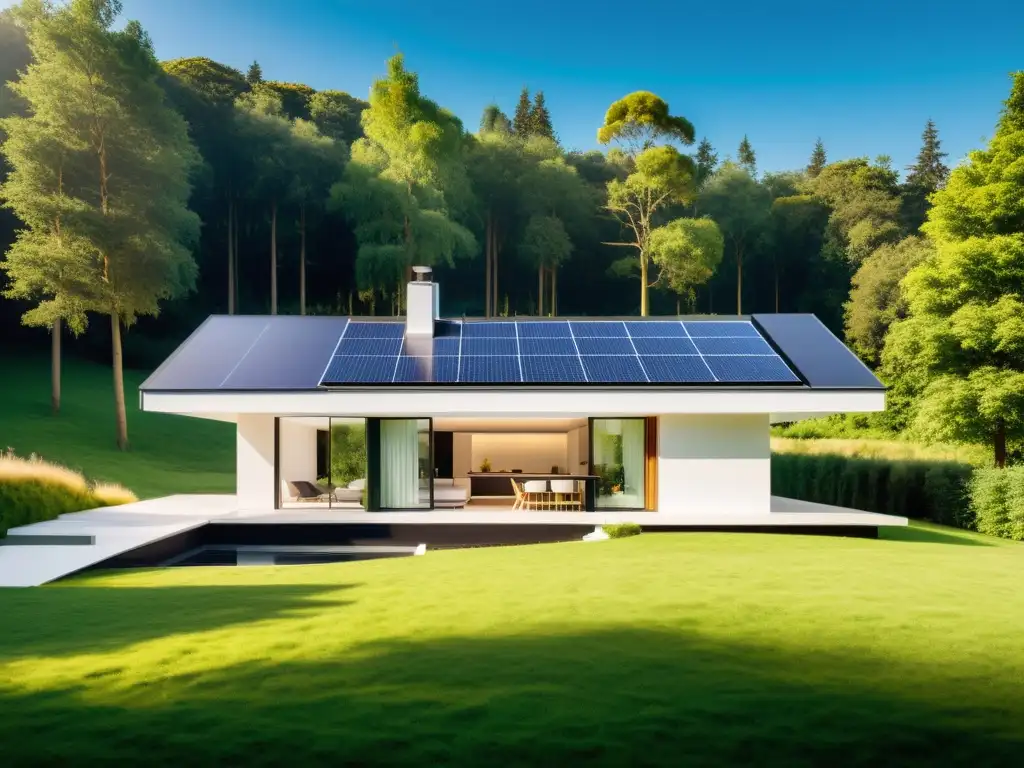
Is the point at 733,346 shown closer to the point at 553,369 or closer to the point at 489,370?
the point at 553,369

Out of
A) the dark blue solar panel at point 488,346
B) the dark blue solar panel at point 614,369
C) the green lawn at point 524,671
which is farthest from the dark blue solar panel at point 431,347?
the green lawn at point 524,671

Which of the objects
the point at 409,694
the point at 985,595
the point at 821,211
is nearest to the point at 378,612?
the point at 409,694

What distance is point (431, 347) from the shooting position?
1978 cm

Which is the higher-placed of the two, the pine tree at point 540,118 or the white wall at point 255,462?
the pine tree at point 540,118

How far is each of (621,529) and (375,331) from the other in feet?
25.6

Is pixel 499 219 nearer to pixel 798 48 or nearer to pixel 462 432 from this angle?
pixel 798 48

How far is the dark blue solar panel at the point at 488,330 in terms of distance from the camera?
20.5m

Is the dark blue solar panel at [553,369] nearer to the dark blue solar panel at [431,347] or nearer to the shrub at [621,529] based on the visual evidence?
the dark blue solar panel at [431,347]

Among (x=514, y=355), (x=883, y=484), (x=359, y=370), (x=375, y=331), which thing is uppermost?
(x=375, y=331)

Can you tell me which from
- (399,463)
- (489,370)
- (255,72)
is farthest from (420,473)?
(255,72)

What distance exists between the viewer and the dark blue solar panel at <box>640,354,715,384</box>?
1784 centimetres

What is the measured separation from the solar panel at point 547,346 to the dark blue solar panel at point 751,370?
290 centimetres

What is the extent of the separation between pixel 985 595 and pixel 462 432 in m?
20.1

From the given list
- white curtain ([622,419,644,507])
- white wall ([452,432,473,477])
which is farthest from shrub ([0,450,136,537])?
white curtain ([622,419,644,507])
